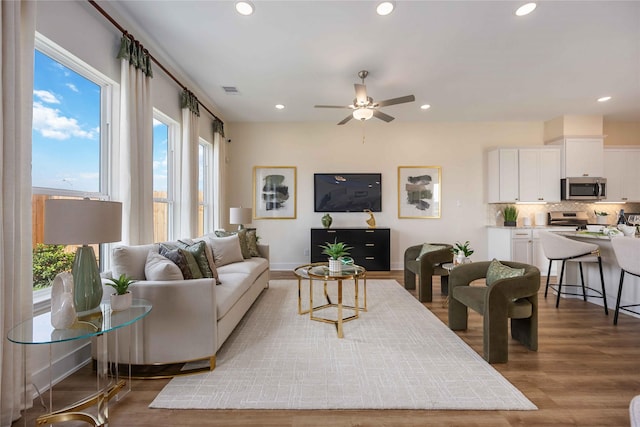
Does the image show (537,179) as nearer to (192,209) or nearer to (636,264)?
(636,264)

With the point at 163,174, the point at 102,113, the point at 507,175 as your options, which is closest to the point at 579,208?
the point at 507,175

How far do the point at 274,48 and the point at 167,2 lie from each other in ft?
3.64

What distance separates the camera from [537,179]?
563 centimetres

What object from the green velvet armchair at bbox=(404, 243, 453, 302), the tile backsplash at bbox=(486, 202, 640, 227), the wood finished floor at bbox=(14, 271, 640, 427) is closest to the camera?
the wood finished floor at bbox=(14, 271, 640, 427)

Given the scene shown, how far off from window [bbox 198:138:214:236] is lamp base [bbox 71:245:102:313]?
3.44m

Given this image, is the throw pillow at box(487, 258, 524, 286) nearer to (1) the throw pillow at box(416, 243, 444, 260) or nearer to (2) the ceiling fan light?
(1) the throw pillow at box(416, 243, 444, 260)

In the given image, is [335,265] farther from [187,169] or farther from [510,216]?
[510,216]

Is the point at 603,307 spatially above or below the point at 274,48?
below

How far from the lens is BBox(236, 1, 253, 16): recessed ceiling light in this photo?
2.52 metres

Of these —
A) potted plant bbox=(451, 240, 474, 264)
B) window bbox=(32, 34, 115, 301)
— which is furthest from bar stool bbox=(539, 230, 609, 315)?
window bbox=(32, 34, 115, 301)

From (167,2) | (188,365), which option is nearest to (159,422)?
(188,365)

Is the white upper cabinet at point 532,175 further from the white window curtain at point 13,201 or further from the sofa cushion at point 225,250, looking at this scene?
the white window curtain at point 13,201

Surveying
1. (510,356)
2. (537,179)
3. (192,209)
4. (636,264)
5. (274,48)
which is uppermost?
(274,48)

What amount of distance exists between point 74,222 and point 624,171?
8.54m
